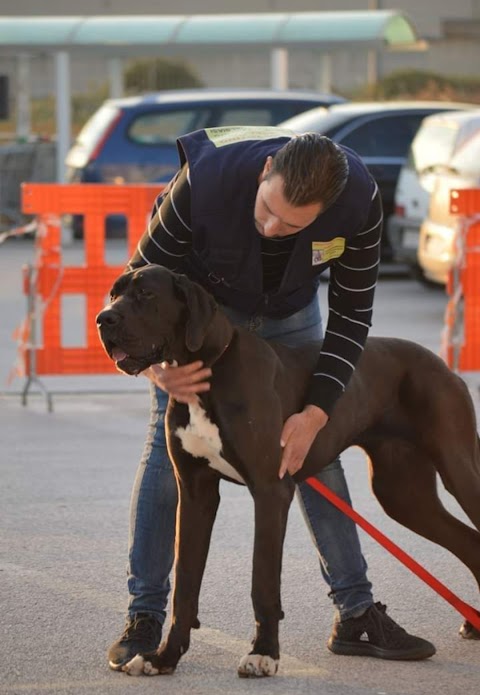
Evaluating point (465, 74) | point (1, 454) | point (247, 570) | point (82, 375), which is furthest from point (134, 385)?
point (465, 74)

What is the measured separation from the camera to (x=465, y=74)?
141ft

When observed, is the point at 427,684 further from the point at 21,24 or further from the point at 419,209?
the point at 21,24

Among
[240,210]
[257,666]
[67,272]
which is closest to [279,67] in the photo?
[67,272]

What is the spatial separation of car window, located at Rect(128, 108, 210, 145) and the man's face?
15563 mm

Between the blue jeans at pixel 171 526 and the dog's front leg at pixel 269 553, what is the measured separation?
1.42 ft

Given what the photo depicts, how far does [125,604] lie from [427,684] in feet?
4.15

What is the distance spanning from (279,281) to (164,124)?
15692mm

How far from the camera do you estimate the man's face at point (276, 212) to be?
13.5 ft

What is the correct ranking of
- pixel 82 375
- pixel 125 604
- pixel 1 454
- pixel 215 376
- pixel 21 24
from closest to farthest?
pixel 215 376 < pixel 125 604 < pixel 1 454 < pixel 82 375 < pixel 21 24

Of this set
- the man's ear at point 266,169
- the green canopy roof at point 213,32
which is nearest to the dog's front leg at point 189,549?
the man's ear at point 266,169

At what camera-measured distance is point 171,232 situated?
4.49 metres

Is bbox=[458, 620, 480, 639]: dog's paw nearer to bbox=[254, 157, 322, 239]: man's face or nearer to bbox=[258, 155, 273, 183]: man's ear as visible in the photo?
bbox=[254, 157, 322, 239]: man's face

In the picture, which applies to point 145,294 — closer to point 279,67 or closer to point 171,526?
point 171,526

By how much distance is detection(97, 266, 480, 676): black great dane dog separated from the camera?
4.21 meters
